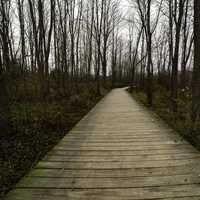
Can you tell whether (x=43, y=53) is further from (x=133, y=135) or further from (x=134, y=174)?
(x=134, y=174)

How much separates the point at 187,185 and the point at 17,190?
2.31 m

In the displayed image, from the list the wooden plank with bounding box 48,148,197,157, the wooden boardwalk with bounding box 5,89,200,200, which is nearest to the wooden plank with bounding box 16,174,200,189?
the wooden boardwalk with bounding box 5,89,200,200

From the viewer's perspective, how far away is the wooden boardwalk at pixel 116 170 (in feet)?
9.11

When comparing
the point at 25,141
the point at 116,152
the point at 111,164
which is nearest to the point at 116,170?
the point at 111,164

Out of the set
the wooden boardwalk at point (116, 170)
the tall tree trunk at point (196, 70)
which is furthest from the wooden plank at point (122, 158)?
the tall tree trunk at point (196, 70)

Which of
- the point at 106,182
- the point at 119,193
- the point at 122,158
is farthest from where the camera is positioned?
the point at 122,158

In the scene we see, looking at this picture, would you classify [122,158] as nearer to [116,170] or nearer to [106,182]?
[116,170]

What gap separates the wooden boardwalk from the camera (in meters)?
2.78

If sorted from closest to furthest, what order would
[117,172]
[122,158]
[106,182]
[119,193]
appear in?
[119,193] → [106,182] → [117,172] → [122,158]

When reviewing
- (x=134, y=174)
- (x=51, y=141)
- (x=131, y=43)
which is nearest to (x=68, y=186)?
(x=134, y=174)

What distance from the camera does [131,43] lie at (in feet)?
123

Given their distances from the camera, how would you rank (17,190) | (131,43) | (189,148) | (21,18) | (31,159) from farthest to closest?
(131,43)
(21,18)
(189,148)
(31,159)
(17,190)

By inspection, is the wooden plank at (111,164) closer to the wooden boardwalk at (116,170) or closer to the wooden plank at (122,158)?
the wooden boardwalk at (116,170)

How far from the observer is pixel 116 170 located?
11.4 ft
